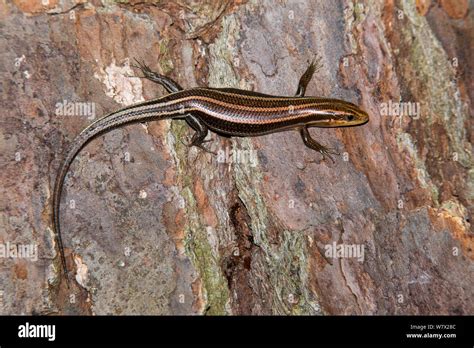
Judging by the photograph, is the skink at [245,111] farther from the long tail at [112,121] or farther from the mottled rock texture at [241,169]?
the mottled rock texture at [241,169]

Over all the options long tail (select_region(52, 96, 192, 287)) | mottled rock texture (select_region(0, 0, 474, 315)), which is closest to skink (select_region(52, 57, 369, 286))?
long tail (select_region(52, 96, 192, 287))

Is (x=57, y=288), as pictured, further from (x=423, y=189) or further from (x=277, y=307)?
(x=423, y=189)

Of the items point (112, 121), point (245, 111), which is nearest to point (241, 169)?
point (245, 111)

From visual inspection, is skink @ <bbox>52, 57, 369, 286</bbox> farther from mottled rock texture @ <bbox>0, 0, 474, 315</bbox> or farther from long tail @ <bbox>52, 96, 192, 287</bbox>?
mottled rock texture @ <bbox>0, 0, 474, 315</bbox>

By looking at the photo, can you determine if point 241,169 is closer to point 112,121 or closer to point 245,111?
point 245,111

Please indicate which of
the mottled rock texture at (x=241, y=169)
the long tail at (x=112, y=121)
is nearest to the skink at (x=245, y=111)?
the long tail at (x=112, y=121)

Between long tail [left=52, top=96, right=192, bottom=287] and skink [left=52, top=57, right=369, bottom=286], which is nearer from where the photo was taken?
long tail [left=52, top=96, right=192, bottom=287]
